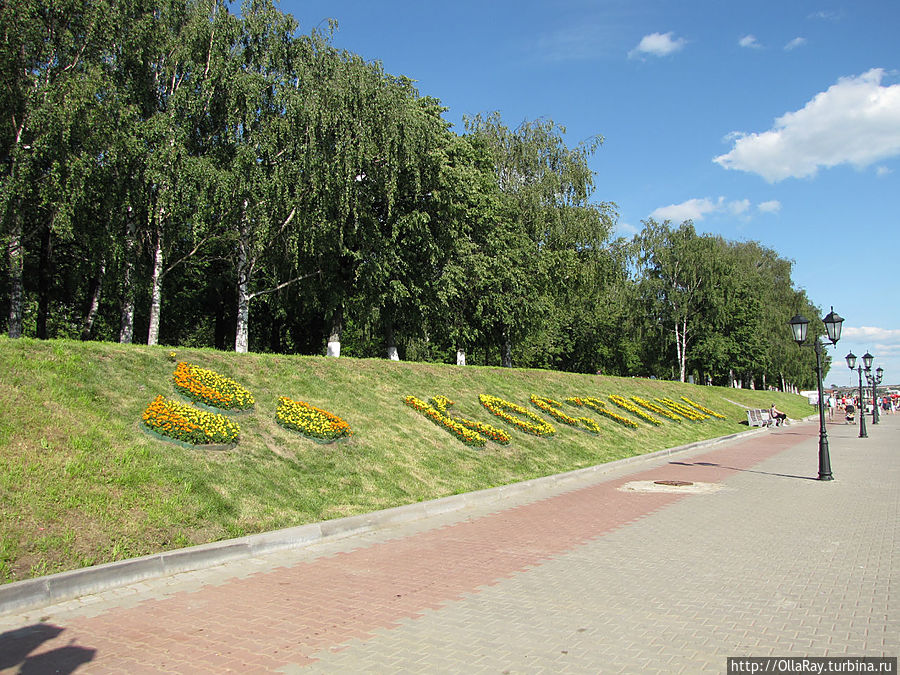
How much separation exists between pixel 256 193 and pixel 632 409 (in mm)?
18389

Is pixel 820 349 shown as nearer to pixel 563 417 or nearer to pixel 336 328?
pixel 563 417

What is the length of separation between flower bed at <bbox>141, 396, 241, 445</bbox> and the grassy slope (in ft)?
0.76

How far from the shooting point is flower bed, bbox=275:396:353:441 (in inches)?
488

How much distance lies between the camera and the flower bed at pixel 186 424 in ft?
32.5

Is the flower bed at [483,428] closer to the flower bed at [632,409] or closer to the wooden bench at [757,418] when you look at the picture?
the flower bed at [632,409]

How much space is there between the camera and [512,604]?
600 cm

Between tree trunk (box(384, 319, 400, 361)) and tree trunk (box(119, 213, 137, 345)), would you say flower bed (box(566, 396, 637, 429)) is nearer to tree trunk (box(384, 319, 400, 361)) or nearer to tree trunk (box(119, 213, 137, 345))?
tree trunk (box(384, 319, 400, 361))

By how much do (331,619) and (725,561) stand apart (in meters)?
4.80

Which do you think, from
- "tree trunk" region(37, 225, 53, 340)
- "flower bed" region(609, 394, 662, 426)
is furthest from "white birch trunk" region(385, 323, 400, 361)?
"tree trunk" region(37, 225, 53, 340)

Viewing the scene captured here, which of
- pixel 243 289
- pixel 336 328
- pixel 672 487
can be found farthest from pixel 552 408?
pixel 243 289

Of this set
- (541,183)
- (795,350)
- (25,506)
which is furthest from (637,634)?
(795,350)

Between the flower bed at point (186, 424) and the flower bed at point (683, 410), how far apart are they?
2695 cm

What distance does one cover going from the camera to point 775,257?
76.7 metres

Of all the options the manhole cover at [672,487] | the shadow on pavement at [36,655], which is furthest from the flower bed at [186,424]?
the manhole cover at [672,487]
